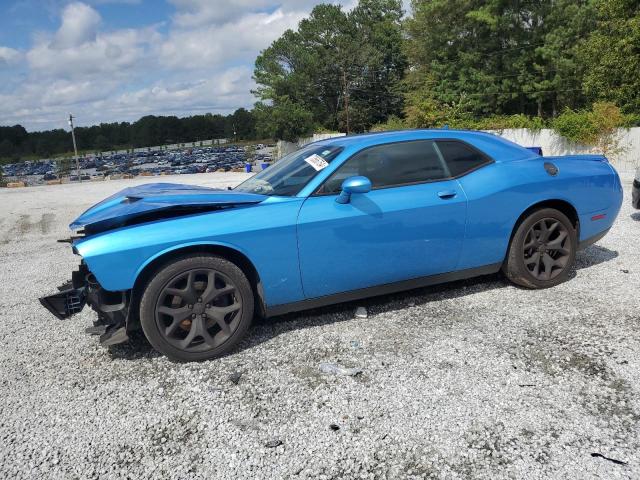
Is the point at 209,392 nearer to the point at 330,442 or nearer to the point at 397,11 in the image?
the point at 330,442

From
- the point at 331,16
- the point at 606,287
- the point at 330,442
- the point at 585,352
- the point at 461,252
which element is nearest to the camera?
the point at 330,442

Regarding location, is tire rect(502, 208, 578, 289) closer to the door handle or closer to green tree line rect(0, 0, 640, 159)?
the door handle

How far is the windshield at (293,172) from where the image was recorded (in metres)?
3.57

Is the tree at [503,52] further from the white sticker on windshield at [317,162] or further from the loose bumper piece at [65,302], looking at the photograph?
the loose bumper piece at [65,302]

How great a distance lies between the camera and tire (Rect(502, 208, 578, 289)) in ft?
13.4

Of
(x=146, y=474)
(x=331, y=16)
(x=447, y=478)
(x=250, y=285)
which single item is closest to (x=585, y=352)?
(x=447, y=478)

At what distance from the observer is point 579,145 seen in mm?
22641

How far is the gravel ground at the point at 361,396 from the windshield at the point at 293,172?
110 cm

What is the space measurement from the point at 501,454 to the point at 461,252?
75.5 inches

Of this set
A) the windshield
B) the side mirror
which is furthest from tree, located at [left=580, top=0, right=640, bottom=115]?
the side mirror

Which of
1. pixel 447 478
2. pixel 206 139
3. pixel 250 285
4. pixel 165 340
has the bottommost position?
pixel 447 478

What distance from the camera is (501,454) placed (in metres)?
2.18

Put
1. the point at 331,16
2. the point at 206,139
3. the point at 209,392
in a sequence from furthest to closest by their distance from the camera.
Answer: the point at 206,139 < the point at 331,16 < the point at 209,392

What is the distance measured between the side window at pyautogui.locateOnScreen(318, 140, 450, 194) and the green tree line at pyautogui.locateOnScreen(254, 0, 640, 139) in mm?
21117
